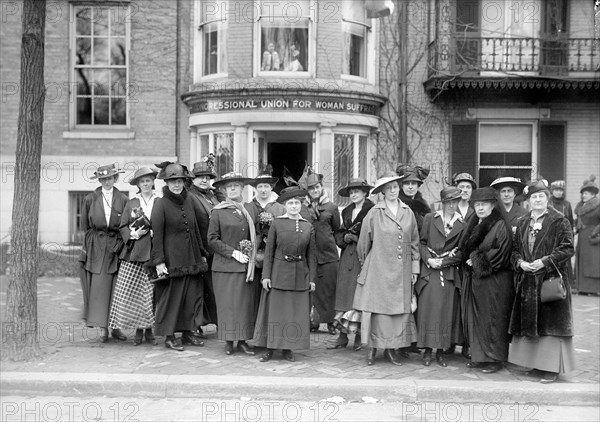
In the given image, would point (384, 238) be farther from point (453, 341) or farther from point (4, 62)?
point (4, 62)

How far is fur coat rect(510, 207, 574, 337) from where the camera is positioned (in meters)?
6.88

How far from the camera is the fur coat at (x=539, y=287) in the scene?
22.6 feet

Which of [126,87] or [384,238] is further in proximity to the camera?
[126,87]

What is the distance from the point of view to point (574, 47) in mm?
14742

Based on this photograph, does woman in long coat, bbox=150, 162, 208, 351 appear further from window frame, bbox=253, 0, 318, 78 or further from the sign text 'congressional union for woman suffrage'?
window frame, bbox=253, 0, 318, 78

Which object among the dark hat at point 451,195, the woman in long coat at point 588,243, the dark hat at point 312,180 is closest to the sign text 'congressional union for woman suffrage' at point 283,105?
the woman in long coat at point 588,243

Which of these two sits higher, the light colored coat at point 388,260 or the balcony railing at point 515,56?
the balcony railing at point 515,56

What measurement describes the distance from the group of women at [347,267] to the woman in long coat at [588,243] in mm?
5277

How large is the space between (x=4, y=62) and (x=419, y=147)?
9.08 metres

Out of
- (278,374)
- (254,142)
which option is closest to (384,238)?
(278,374)

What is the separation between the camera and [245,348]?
8047mm

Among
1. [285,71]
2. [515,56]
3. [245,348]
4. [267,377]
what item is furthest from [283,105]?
[267,377]

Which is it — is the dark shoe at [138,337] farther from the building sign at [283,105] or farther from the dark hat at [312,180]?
the building sign at [283,105]

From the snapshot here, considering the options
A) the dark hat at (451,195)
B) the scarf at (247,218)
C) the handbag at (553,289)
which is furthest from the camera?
the scarf at (247,218)
